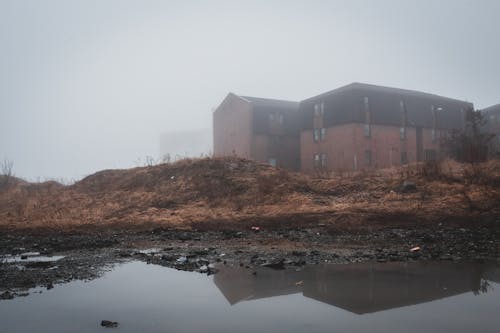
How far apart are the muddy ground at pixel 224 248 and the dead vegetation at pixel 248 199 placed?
1099 mm

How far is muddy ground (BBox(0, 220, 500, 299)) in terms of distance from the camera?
5711 mm

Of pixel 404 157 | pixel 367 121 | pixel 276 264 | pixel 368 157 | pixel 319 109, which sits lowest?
pixel 276 264

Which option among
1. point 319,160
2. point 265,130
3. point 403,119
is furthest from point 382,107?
point 265,130

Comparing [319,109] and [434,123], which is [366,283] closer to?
[319,109]

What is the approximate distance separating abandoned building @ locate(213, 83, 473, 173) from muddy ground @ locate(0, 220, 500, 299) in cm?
2168

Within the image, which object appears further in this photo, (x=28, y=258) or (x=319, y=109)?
(x=319, y=109)

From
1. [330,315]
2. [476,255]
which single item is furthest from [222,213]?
[330,315]

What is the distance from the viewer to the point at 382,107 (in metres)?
33.0

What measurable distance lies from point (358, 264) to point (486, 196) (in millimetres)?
7801

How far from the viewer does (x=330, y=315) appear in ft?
12.0

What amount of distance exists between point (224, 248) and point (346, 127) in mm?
26703

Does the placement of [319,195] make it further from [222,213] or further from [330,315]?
[330,315]

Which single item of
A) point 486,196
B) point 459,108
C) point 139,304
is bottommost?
point 139,304

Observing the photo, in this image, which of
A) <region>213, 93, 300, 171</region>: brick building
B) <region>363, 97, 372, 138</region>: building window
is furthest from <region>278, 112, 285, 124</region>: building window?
<region>363, 97, 372, 138</region>: building window
